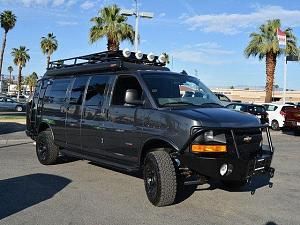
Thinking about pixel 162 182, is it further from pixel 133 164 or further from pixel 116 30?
pixel 116 30

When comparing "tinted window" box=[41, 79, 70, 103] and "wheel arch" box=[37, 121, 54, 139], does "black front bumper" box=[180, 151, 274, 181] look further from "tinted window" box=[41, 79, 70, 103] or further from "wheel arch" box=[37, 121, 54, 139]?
"wheel arch" box=[37, 121, 54, 139]

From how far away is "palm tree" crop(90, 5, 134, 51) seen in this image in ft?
105

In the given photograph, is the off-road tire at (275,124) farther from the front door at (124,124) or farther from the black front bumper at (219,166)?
the black front bumper at (219,166)

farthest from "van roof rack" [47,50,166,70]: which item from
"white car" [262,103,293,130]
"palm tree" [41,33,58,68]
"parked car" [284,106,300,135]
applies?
"palm tree" [41,33,58,68]

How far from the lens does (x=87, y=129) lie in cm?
829

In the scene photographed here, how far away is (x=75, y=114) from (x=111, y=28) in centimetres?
2414

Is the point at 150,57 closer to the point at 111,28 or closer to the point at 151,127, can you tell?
the point at 151,127

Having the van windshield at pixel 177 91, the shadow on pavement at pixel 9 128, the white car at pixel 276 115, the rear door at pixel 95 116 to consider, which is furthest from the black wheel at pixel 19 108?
the van windshield at pixel 177 91

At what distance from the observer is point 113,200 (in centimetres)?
684

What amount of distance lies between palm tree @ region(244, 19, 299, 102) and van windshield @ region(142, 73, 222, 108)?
104ft

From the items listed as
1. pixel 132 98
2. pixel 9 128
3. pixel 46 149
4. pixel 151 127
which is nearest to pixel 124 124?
pixel 132 98

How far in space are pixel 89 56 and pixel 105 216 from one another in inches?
167

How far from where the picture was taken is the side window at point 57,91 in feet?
30.6

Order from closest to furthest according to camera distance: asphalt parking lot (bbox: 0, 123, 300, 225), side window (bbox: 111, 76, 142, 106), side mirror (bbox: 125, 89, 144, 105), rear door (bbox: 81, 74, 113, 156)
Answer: asphalt parking lot (bbox: 0, 123, 300, 225), side mirror (bbox: 125, 89, 144, 105), side window (bbox: 111, 76, 142, 106), rear door (bbox: 81, 74, 113, 156)
